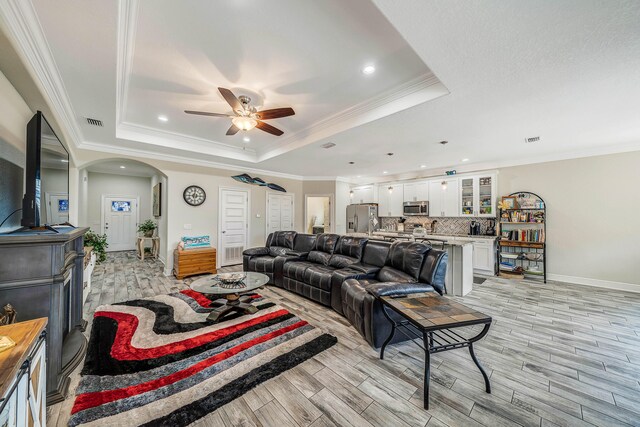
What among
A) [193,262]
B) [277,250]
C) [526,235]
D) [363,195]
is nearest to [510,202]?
[526,235]

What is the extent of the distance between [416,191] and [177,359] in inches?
261

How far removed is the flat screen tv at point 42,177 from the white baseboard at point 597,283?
8.14 metres

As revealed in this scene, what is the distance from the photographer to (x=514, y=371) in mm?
2131

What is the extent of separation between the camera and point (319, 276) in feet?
11.9

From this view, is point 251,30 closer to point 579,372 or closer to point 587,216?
point 579,372

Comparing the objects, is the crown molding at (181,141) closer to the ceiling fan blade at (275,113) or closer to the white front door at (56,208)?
the white front door at (56,208)

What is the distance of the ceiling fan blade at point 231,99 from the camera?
2.43 meters

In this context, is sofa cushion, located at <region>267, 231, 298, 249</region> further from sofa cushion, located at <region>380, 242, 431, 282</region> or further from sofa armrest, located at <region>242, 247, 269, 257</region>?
sofa cushion, located at <region>380, 242, 431, 282</region>

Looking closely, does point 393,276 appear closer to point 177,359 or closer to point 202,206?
point 177,359

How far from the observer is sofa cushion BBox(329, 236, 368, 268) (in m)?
3.99

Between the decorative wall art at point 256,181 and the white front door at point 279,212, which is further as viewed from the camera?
the white front door at point 279,212

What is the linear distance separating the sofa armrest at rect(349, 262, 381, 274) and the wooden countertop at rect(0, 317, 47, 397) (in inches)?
121

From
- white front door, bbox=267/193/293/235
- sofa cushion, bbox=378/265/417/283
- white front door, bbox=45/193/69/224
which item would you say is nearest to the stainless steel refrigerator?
white front door, bbox=267/193/293/235

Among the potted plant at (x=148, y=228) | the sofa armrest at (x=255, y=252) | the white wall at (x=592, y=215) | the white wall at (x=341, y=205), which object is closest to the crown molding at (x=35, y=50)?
the sofa armrest at (x=255, y=252)
